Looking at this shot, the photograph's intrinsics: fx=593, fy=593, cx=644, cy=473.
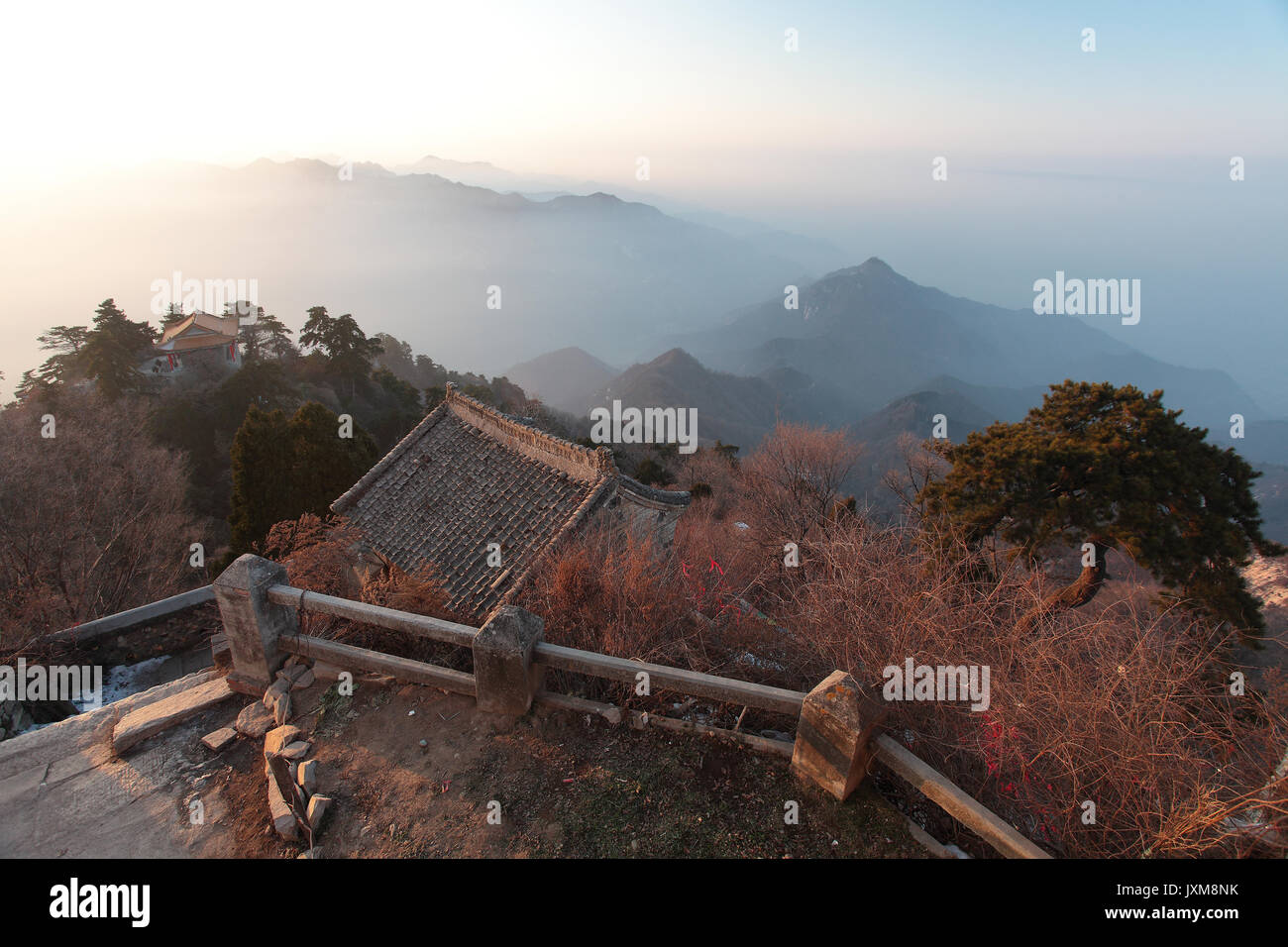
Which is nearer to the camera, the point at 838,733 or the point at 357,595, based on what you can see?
the point at 838,733

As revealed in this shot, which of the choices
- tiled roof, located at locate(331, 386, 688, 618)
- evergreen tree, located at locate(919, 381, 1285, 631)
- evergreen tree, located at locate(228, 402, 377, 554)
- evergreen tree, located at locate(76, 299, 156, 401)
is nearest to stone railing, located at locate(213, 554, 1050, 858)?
tiled roof, located at locate(331, 386, 688, 618)

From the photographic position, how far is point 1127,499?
12141 mm

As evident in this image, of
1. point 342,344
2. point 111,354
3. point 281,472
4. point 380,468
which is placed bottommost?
point 281,472

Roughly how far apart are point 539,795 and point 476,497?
24.4 feet

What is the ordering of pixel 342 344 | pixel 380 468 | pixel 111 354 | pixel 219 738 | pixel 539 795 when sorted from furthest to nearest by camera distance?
pixel 342 344 < pixel 111 354 < pixel 380 468 < pixel 219 738 < pixel 539 795

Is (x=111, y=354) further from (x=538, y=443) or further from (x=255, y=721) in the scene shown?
(x=255, y=721)

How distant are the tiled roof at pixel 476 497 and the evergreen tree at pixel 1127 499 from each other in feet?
23.7

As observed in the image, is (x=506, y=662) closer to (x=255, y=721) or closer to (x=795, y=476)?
(x=255, y=721)

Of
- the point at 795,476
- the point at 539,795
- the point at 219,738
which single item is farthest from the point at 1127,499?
the point at 219,738

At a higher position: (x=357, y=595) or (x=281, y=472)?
(x=281, y=472)

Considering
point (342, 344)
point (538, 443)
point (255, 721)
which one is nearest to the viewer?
point (255, 721)

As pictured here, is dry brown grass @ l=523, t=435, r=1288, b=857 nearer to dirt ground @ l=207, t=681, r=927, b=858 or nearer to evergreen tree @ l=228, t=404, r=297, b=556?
dirt ground @ l=207, t=681, r=927, b=858

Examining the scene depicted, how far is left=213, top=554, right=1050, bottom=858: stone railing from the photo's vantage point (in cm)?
388
